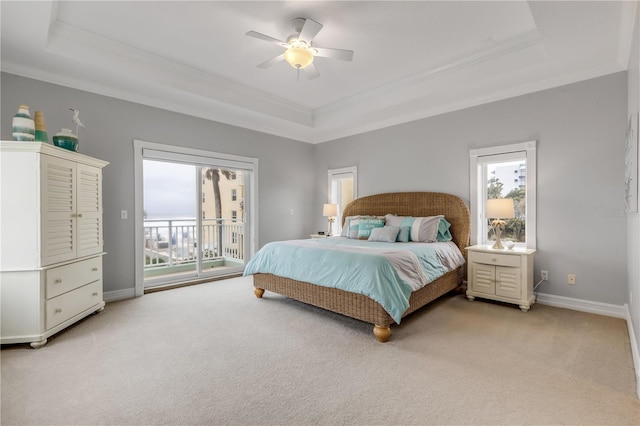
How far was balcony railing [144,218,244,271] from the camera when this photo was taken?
494 cm

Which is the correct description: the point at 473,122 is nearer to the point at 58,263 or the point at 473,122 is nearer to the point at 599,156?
the point at 599,156

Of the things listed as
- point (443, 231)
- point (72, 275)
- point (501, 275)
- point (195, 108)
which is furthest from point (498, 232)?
point (72, 275)

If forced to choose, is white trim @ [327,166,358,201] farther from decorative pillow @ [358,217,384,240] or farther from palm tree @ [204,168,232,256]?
palm tree @ [204,168,232,256]

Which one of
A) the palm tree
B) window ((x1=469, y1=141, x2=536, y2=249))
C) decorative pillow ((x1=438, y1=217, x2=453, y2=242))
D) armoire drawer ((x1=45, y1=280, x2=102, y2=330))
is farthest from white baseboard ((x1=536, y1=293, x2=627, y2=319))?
armoire drawer ((x1=45, y1=280, x2=102, y2=330))

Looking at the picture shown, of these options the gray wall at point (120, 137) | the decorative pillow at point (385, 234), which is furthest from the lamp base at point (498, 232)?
the gray wall at point (120, 137)

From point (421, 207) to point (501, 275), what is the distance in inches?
58.4

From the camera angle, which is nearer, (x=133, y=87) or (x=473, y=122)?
(x=133, y=87)

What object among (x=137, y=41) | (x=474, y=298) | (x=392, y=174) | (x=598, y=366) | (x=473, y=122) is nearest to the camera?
(x=598, y=366)

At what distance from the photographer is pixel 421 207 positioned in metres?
4.56

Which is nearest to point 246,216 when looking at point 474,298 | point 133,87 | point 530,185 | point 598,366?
point 133,87

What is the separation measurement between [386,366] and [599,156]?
321 centimetres

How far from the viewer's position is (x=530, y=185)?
363 cm

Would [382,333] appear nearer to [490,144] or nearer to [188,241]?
[490,144]

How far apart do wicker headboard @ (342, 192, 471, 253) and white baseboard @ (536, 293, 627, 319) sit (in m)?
1.03
